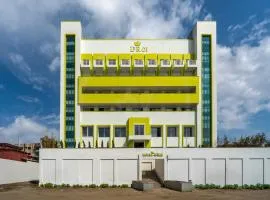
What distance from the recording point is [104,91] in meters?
75.5

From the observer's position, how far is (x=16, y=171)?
58.0 meters

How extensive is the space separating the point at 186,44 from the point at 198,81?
815 centimetres

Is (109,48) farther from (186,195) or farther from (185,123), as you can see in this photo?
(186,195)

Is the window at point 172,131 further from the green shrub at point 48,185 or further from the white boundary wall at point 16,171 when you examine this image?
the green shrub at point 48,185

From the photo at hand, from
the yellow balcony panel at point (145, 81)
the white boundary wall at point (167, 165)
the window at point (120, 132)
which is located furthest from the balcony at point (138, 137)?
the white boundary wall at point (167, 165)

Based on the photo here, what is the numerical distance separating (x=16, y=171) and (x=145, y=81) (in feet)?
89.4

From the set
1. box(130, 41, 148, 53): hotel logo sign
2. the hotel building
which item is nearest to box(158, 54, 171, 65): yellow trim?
the hotel building

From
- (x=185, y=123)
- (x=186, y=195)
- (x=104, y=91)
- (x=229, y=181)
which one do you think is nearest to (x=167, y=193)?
(x=186, y=195)

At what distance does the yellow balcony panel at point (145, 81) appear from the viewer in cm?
7319

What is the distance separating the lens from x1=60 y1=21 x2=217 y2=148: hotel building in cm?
7169

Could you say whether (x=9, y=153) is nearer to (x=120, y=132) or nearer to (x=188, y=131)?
(x=120, y=132)

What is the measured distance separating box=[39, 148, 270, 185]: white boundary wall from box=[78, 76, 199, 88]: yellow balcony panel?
23.6 metres

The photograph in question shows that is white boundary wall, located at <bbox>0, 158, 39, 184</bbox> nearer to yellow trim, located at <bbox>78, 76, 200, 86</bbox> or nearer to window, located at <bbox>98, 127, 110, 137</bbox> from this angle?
window, located at <bbox>98, 127, 110, 137</bbox>

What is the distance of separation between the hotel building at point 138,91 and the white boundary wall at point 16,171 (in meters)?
Result: 7.79
